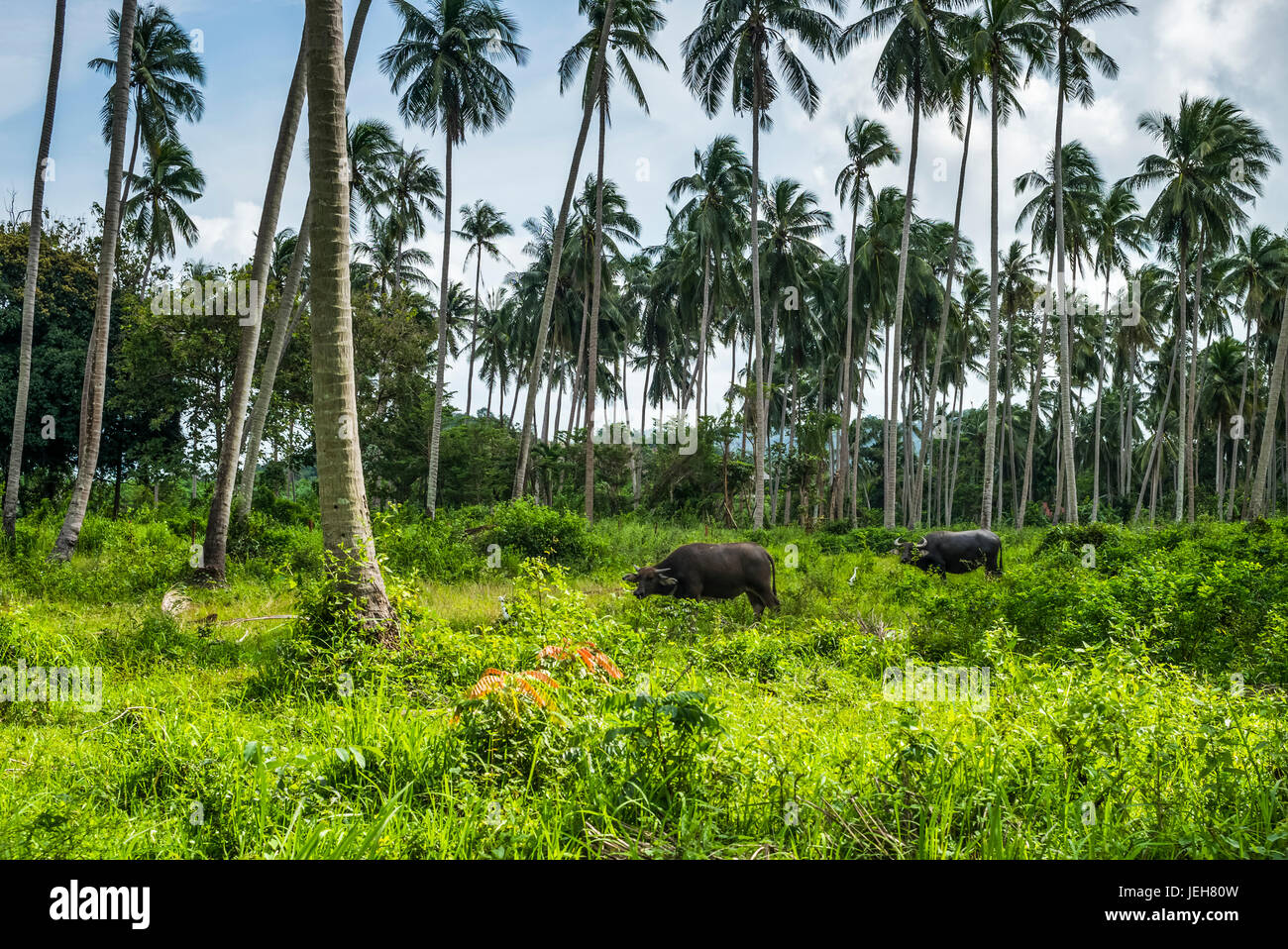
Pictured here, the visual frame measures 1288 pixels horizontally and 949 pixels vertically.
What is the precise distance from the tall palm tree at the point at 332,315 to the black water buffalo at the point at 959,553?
12.6 meters

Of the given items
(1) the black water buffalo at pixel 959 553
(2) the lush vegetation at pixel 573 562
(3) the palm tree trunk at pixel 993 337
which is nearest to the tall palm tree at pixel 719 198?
(2) the lush vegetation at pixel 573 562

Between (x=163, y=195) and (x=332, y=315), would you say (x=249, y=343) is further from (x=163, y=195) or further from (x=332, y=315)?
(x=163, y=195)

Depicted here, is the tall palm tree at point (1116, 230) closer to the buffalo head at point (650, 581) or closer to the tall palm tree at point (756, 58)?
the tall palm tree at point (756, 58)

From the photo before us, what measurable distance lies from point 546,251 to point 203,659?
36334 millimetres

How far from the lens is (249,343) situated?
12336mm

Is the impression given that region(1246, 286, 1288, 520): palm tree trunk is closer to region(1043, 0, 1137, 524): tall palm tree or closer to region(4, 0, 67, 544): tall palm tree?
region(1043, 0, 1137, 524): tall palm tree

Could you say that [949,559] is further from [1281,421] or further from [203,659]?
[1281,421]

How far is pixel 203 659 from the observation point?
24.8ft

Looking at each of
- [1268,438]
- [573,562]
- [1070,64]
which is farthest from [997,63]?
[573,562]

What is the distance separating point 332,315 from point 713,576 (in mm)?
6694

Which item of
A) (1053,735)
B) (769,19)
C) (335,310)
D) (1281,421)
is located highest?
(769,19)

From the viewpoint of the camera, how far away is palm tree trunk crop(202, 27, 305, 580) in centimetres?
1223
